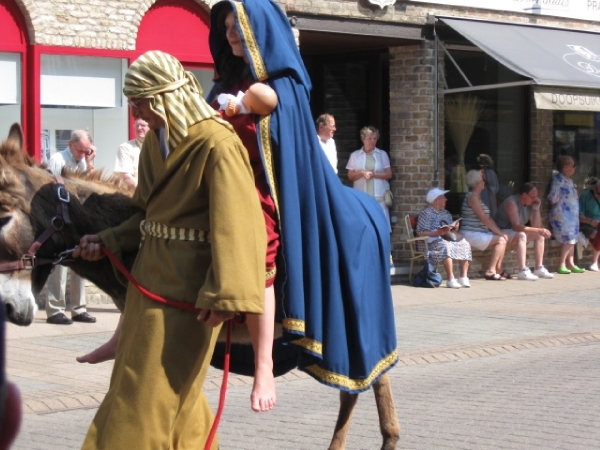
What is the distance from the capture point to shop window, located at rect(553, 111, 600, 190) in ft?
54.9

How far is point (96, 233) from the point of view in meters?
4.28

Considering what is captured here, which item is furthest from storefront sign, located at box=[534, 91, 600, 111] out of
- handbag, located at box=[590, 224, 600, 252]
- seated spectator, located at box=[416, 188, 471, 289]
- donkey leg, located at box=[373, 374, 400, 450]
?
donkey leg, located at box=[373, 374, 400, 450]

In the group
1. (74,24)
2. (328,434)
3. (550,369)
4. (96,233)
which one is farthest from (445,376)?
(74,24)

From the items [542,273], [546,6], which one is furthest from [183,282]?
[546,6]

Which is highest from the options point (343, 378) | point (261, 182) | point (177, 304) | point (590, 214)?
point (261, 182)

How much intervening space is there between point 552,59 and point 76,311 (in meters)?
7.56

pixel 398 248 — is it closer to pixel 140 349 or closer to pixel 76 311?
pixel 76 311

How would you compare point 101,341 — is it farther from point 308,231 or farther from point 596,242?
point 596,242

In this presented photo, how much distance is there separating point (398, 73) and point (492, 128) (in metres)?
1.91

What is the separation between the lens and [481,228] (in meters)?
14.8

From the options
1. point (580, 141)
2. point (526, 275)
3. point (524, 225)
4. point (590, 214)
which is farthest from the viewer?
point (580, 141)

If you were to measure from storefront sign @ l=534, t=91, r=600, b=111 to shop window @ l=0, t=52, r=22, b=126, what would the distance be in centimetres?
624

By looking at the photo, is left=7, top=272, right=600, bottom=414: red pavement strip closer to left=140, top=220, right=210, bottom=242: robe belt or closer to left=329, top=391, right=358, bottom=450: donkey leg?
left=329, top=391, right=358, bottom=450: donkey leg

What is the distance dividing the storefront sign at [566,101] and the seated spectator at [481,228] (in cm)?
160
